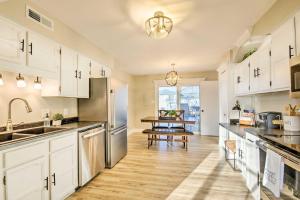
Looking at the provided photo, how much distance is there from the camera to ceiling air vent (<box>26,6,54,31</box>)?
2238mm

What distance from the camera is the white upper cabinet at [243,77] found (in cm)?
312

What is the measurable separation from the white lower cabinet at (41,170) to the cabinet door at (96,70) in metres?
1.51

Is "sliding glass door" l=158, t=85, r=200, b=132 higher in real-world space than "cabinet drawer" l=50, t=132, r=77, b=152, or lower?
higher

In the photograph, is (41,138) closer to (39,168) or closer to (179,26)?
(39,168)

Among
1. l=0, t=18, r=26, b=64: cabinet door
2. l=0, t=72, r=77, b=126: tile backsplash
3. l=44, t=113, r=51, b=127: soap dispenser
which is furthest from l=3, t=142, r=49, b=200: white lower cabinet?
l=0, t=18, r=26, b=64: cabinet door

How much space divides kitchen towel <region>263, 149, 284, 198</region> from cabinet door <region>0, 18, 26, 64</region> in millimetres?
2776

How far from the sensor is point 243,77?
333 centimetres

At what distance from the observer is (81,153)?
8.45 feet

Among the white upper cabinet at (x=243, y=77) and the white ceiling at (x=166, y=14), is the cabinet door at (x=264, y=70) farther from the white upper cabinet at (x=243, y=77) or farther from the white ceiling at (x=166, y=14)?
the white ceiling at (x=166, y=14)

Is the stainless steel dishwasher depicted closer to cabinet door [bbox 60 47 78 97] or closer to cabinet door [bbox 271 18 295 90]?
cabinet door [bbox 60 47 78 97]

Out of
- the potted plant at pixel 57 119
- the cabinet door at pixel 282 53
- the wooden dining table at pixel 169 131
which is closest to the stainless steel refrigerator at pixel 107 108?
the potted plant at pixel 57 119

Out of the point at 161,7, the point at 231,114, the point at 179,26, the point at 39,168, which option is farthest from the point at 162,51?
the point at 39,168

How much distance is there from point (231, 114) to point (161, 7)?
292 centimetres

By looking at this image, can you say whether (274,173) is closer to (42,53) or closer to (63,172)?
(63,172)
